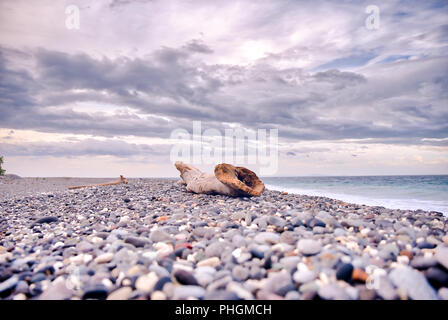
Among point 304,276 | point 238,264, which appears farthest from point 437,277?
point 238,264

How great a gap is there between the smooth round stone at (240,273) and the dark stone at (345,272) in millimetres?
791

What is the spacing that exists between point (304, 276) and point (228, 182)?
5633mm

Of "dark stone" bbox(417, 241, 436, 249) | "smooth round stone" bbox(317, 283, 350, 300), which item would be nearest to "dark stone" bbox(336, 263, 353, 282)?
"smooth round stone" bbox(317, 283, 350, 300)

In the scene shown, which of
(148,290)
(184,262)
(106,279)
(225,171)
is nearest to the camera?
(148,290)

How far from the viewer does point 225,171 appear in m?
8.19

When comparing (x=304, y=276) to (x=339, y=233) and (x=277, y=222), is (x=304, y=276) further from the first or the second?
(x=277, y=222)

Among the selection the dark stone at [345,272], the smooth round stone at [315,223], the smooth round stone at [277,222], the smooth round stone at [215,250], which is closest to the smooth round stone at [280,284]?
the dark stone at [345,272]

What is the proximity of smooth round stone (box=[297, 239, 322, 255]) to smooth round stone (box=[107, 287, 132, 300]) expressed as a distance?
1714 mm

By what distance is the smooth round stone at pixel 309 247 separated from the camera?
2783 mm

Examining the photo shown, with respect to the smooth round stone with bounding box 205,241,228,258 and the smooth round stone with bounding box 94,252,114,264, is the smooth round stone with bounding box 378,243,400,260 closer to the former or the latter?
the smooth round stone with bounding box 205,241,228,258
